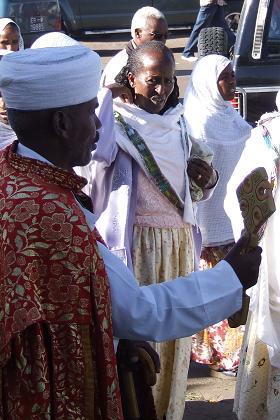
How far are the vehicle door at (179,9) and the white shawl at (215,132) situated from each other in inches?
472

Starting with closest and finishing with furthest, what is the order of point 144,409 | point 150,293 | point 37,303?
point 37,303 < point 150,293 < point 144,409

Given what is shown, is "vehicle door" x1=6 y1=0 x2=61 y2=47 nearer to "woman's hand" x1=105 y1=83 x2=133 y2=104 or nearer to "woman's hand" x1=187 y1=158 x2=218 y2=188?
"woman's hand" x1=105 y1=83 x2=133 y2=104

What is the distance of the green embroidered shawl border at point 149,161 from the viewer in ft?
14.1

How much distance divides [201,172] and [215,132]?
1532 millimetres

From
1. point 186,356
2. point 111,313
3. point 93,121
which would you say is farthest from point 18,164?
point 186,356

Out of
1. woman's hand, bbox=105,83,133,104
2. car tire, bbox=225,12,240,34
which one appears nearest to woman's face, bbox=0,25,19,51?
woman's hand, bbox=105,83,133,104

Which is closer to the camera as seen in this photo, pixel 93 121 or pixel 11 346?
pixel 11 346

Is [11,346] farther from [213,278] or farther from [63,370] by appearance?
[213,278]

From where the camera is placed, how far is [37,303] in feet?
7.54

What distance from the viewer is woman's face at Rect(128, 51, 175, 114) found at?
430 centimetres

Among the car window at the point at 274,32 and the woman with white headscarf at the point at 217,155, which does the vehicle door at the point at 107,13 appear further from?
the woman with white headscarf at the point at 217,155

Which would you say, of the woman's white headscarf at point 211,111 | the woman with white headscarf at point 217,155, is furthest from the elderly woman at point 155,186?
the woman's white headscarf at point 211,111

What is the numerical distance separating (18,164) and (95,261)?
0.32m

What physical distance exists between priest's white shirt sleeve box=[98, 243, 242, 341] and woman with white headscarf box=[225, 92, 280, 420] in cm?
176
